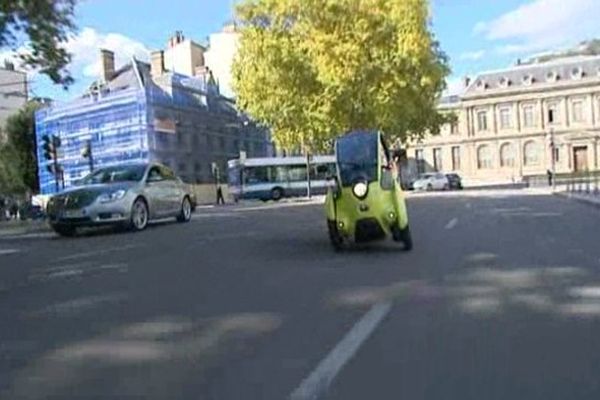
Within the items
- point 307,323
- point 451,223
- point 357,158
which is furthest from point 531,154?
point 307,323

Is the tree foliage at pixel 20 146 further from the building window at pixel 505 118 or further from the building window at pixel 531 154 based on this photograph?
the building window at pixel 531 154

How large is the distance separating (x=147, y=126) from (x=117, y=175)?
35.7m

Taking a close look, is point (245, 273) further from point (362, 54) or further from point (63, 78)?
point (362, 54)

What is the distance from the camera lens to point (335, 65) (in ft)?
142

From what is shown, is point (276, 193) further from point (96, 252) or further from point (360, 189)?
point (360, 189)

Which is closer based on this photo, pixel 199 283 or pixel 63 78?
pixel 199 283

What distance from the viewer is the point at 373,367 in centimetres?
513

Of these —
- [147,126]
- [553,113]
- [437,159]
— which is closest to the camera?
[147,126]

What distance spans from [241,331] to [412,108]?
1569 inches

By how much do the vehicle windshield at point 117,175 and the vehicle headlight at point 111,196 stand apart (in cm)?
99

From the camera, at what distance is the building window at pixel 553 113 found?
303 ft

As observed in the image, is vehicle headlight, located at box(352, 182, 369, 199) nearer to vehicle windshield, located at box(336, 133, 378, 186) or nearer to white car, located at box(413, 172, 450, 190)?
vehicle windshield, located at box(336, 133, 378, 186)

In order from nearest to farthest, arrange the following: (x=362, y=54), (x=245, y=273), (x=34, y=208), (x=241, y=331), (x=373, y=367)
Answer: (x=373, y=367) → (x=241, y=331) → (x=245, y=273) → (x=362, y=54) → (x=34, y=208)

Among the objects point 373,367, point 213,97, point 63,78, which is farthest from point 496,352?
point 213,97
